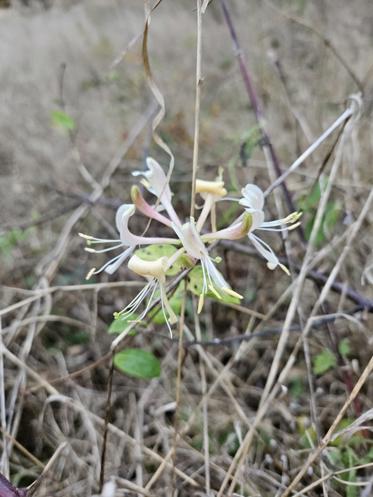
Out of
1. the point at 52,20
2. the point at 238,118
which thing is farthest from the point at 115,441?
the point at 52,20

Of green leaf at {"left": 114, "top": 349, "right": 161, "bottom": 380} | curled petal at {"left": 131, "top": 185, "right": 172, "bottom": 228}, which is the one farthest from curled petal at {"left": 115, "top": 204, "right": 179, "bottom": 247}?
green leaf at {"left": 114, "top": 349, "right": 161, "bottom": 380}

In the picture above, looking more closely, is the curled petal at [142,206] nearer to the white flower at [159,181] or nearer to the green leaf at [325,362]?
the white flower at [159,181]

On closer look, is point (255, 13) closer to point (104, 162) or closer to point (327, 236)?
point (104, 162)

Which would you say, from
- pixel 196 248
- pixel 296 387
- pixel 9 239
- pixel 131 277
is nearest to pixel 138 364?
pixel 196 248

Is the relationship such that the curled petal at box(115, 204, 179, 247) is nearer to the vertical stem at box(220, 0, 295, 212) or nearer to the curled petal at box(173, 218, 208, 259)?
the curled petal at box(173, 218, 208, 259)

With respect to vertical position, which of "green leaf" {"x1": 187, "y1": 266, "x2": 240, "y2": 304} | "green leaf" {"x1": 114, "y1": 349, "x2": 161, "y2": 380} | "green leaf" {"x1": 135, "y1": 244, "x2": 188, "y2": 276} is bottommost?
"green leaf" {"x1": 114, "y1": 349, "x2": 161, "y2": 380}

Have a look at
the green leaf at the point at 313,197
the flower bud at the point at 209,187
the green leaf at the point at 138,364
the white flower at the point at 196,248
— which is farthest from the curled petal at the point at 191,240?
the green leaf at the point at 313,197
